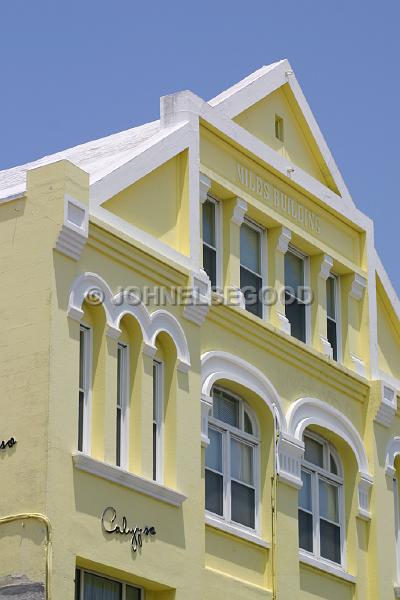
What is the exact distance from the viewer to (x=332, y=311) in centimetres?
2966

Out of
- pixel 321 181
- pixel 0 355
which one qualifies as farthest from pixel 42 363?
pixel 321 181

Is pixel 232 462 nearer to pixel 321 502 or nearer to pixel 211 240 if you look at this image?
pixel 321 502

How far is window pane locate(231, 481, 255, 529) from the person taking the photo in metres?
25.5

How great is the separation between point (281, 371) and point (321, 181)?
4638mm

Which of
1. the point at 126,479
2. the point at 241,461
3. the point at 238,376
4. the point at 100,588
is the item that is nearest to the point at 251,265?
the point at 238,376

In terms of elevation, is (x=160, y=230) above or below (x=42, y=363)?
above

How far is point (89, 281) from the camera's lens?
22766 millimetres

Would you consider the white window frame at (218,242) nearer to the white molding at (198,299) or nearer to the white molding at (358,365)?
the white molding at (198,299)

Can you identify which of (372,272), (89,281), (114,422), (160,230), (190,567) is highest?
(372,272)

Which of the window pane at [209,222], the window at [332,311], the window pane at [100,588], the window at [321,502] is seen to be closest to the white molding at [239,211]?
the window pane at [209,222]

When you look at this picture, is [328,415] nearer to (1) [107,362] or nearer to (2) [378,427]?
(2) [378,427]

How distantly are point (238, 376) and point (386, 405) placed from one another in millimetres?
4441

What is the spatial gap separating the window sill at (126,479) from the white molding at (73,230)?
9.45ft

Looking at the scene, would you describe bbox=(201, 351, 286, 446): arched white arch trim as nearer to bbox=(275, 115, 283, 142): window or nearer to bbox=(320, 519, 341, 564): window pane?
bbox=(320, 519, 341, 564): window pane
